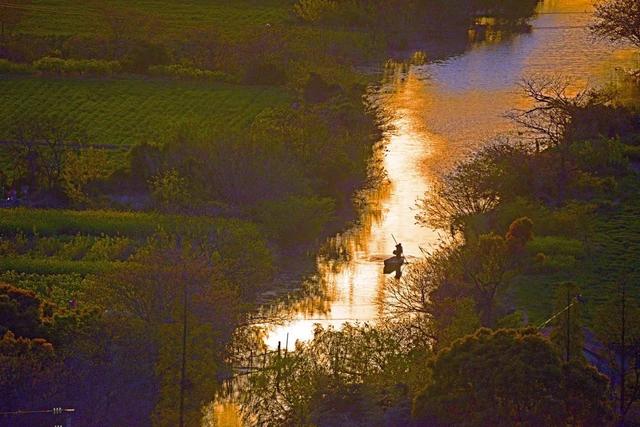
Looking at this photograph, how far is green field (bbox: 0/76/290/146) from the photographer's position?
5112cm

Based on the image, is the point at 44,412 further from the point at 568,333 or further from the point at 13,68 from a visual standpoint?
the point at 13,68

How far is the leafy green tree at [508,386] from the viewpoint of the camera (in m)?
20.6

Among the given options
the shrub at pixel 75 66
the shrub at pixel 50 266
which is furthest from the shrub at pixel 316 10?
the shrub at pixel 50 266

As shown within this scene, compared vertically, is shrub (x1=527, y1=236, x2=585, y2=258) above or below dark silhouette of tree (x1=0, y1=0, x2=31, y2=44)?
above

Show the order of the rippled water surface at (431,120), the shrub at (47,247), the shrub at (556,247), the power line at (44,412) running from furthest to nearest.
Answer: the shrub at (556,247)
the shrub at (47,247)
the rippled water surface at (431,120)
the power line at (44,412)

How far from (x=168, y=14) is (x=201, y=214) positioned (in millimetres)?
42154

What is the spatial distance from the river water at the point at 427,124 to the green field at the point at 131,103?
6237 millimetres

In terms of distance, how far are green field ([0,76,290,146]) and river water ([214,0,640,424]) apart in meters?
6.24

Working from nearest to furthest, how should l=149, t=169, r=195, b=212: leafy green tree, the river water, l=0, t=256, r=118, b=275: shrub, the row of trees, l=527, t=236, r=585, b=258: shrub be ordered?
the row of trees, l=0, t=256, r=118, b=275: shrub, the river water, l=527, t=236, r=585, b=258: shrub, l=149, t=169, r=195, b=212: leafy green tree

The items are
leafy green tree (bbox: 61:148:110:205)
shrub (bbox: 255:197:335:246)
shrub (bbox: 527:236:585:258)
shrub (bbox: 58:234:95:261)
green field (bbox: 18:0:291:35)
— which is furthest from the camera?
green field (bbox: 18:0:291:35)

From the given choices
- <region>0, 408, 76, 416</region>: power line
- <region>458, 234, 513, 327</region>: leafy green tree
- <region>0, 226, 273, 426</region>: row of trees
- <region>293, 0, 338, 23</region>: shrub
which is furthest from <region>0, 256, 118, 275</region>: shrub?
<region>293, 0, 338, 23</region>: shrub

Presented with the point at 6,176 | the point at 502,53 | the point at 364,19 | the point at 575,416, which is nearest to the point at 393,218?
the point at 6,176

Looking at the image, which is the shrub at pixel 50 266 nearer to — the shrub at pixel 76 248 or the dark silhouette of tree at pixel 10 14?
the shrub at pixel 76 248

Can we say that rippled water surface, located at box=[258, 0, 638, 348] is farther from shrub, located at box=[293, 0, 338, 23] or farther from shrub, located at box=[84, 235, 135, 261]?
shrub, located at box=[293, 0, 338, 23]
